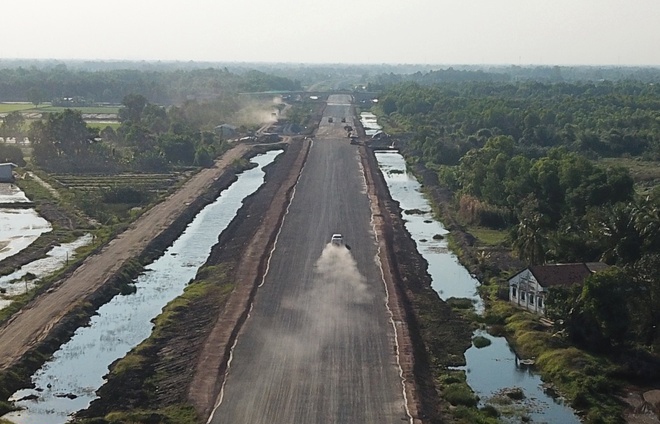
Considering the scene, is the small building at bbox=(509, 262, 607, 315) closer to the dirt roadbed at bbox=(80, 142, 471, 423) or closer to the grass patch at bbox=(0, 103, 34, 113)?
the dirt roadbed at bbox=(80, 142, 471, 423)

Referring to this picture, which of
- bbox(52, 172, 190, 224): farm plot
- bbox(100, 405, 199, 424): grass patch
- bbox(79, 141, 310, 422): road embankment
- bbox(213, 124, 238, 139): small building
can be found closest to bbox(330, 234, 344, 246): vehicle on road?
bbox(79, 141, 310, 422): road embankment

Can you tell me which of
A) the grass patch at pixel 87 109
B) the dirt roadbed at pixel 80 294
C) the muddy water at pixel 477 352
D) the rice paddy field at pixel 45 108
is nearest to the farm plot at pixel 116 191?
the dirt roadbed at pixel 80 294

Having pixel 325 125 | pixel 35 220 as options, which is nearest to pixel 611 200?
pixel 35 220

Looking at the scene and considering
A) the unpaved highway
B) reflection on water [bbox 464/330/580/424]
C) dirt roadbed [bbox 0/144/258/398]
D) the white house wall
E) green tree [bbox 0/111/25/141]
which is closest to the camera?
reflection on water [bbox 464/330/580/424]

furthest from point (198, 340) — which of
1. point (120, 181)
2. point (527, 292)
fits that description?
point (120, 181)

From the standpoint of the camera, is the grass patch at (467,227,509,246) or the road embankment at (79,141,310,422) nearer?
the road embankment at (79,141,310,422)

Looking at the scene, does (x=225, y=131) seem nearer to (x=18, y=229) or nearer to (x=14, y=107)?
(x=14, y=107)

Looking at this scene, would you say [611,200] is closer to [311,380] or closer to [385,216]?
[385,216]
